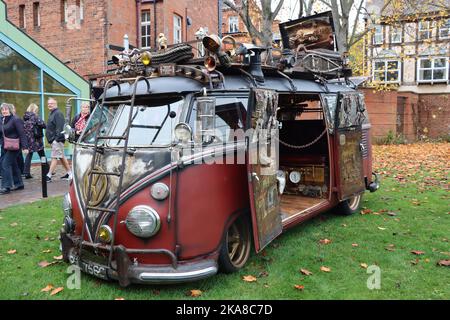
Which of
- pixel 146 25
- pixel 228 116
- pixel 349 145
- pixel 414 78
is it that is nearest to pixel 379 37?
pixel 414 78

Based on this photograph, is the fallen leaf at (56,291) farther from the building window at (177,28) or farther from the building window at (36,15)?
the building window at (177,28)

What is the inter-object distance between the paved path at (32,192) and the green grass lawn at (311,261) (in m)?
0.64

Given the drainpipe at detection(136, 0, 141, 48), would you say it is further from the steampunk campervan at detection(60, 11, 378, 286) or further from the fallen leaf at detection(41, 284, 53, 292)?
the fallen leaf at detection(41, 284, 53, 292)

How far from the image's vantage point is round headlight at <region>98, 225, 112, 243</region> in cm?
411

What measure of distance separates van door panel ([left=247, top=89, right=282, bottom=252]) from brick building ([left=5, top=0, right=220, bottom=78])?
1468cm

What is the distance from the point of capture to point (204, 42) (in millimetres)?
4555

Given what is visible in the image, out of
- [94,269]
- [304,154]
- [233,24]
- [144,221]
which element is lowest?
[94,269]

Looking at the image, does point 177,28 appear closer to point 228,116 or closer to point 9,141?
point 9,141

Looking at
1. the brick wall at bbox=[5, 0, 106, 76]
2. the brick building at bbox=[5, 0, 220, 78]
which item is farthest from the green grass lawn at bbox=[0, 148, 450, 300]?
the brick building at bbox=[5, 0, 220, 78]

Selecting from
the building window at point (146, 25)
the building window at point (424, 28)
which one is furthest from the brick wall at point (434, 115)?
the building window at point (146, 25)

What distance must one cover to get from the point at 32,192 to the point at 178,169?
626cm

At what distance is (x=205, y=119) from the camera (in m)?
4.31

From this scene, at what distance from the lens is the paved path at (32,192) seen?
819cm
